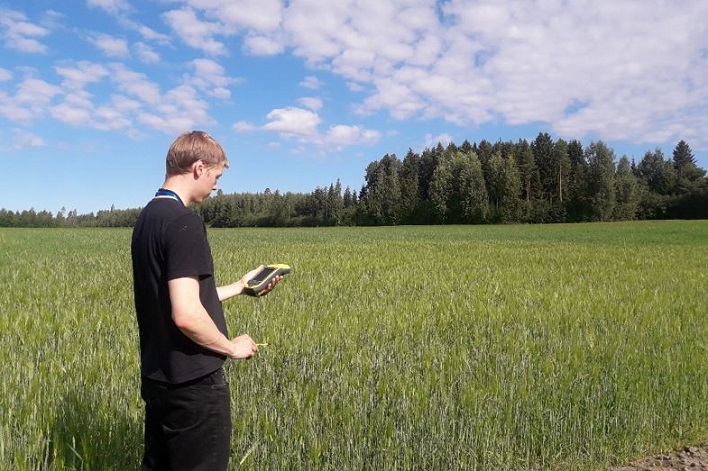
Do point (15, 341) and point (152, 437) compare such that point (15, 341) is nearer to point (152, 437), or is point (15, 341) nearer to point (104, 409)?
point (104, 409)

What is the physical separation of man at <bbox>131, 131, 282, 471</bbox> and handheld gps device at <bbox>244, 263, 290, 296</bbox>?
42 centimetres

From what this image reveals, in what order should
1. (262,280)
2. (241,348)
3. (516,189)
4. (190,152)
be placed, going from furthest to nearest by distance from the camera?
(516,189) < (262,280) < (241,348) < (190,152)

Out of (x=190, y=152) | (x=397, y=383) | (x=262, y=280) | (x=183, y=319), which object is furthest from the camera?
(x=397, y=383)

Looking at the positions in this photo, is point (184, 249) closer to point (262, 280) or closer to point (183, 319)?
point (183, 319)

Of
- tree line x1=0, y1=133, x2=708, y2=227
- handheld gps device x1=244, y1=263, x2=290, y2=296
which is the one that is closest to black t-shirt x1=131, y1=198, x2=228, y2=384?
handheld gps device x1=244, y1=263, x2=290, y2=296

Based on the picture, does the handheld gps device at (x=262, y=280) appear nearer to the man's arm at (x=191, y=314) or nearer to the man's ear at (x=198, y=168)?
the man's arm at (x=191, y=314)

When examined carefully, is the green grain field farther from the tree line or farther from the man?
the tree line

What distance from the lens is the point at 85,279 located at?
1155 centimetres

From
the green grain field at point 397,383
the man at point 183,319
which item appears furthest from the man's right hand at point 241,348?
the green grain field at point 397,383

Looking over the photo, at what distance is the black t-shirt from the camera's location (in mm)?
2178

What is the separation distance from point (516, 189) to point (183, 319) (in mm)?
83338

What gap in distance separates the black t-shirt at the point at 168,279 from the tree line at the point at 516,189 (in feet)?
262

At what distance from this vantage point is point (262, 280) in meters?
2.90

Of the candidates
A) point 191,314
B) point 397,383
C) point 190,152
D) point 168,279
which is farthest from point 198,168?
point 397,383
